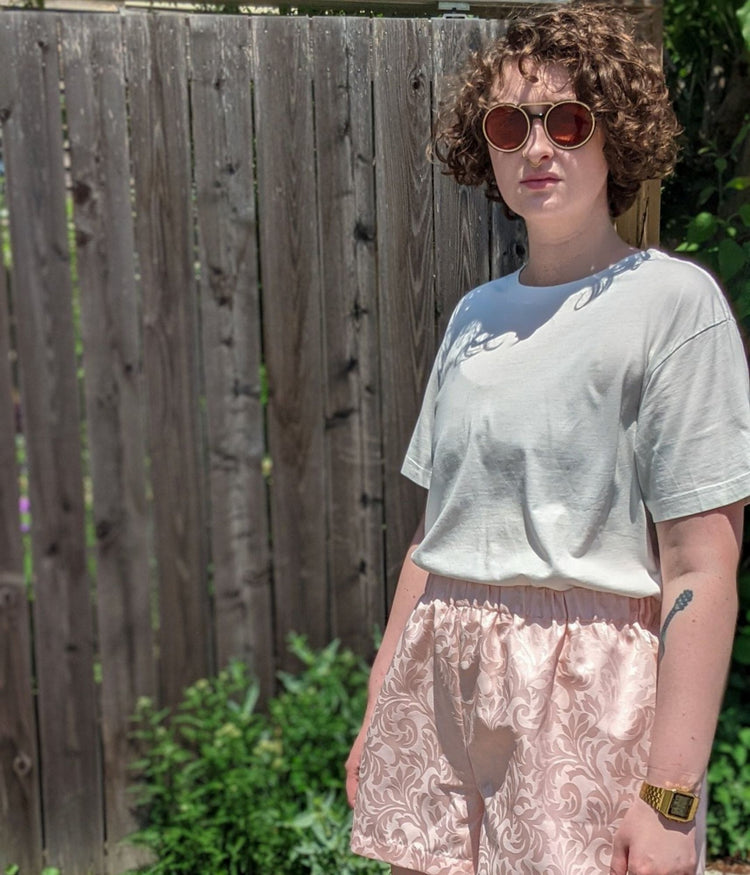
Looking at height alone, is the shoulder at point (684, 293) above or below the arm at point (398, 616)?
above

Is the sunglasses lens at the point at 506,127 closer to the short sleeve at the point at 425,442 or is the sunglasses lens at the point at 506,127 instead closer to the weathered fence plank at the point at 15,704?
the short sleeve at the point at 425,442

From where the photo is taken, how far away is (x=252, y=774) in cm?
249

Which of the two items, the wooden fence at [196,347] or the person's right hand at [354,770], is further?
the wooden fence at [196,347]

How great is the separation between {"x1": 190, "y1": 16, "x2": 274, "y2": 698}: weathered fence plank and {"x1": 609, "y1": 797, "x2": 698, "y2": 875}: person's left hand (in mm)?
1459

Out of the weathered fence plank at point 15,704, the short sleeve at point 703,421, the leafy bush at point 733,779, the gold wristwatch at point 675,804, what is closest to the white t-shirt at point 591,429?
the short sleeve at point 703,421

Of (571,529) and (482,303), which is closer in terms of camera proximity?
(571,529)

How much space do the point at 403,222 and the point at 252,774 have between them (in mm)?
1463

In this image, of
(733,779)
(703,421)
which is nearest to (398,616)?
(703,421)

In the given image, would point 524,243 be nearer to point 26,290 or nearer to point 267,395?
point 267,395

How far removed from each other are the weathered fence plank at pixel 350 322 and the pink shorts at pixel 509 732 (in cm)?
97

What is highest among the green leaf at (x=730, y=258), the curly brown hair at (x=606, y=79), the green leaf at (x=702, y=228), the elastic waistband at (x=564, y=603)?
the curly brown hair at (x=606, y=79)

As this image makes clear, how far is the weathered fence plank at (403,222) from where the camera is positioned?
2.27 meters

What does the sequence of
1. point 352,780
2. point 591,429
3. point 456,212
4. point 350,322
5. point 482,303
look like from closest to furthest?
point 591,429, point 482,303, point 352,780, point 456,212, point 350,322

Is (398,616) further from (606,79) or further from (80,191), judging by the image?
(80,191)
